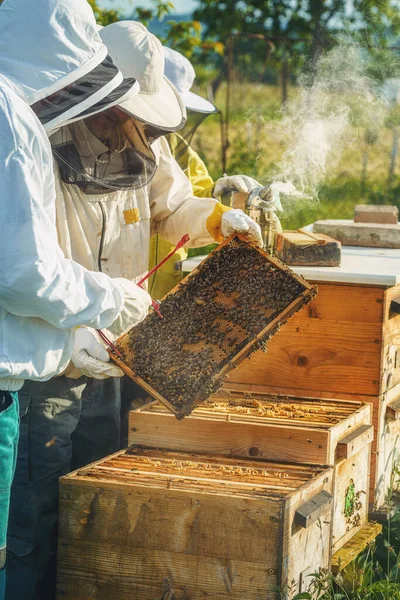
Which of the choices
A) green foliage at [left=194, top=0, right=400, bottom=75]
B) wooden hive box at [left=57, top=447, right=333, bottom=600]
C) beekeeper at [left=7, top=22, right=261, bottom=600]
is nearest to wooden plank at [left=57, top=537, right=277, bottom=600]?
wooden hive box at [left=57, top=447, right=333, bottom=600]

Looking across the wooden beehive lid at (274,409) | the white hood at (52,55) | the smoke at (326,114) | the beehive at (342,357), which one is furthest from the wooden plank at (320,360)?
the white hood at (52,55)

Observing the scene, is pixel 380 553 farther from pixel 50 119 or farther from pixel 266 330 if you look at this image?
pixel 50 119

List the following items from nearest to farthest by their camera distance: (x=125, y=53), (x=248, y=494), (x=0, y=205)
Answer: (x=0, y=205)
(x=248, y=494)
(x=125, y=53)

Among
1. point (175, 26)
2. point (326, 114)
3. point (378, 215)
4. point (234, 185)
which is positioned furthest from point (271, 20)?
point (234, 185)

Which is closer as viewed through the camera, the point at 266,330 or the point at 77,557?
the point at 77,557

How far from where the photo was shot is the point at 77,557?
2977 millimetres

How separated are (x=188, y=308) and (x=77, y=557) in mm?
1101

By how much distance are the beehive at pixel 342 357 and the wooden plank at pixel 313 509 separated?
0.84 metres

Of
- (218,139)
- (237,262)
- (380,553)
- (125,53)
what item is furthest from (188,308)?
(218,139)

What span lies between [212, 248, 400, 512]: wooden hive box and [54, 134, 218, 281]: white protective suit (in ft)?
2.06

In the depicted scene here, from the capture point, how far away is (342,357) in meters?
3.82

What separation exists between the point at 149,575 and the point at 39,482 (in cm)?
78

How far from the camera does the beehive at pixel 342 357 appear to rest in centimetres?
379

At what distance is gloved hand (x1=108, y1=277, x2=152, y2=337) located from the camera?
119 inches
